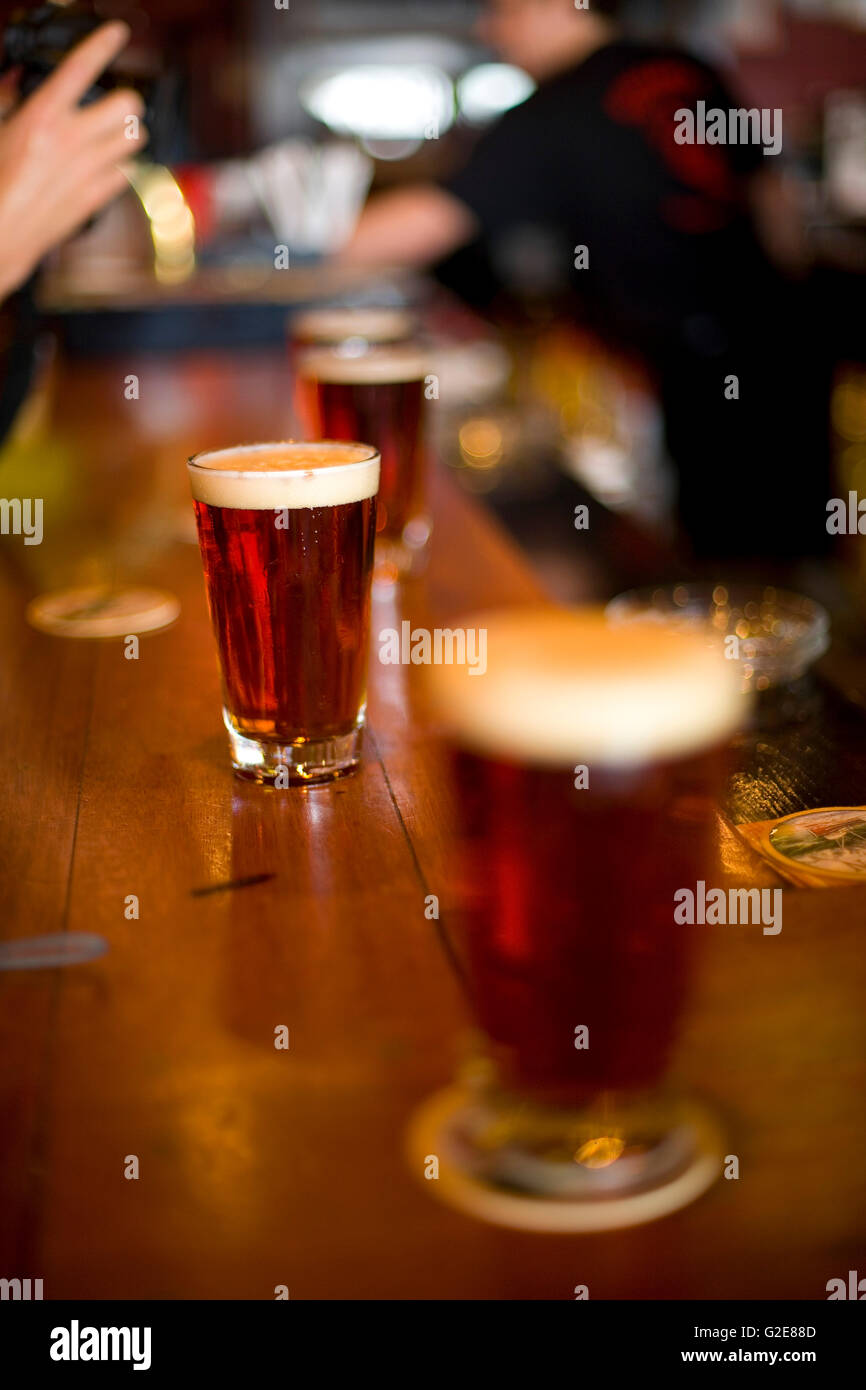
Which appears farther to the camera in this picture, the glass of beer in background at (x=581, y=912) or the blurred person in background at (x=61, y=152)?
the blurred person in background at (x=61, y=152)

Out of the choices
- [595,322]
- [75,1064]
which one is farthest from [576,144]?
[75,1064]

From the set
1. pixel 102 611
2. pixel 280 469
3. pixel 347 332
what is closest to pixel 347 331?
pixel 347 332

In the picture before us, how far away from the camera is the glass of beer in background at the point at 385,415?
4.25 ft

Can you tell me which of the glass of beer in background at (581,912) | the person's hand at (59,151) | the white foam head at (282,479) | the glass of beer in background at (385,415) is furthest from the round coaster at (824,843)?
the person's hand at (59,151)

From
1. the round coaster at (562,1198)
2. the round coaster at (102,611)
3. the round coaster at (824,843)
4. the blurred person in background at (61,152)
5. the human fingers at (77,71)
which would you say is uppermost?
the human fingers at (77,71)

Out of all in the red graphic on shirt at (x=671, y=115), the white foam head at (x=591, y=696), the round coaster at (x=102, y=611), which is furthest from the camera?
the red graphic on shirt at (x=671, y=115)

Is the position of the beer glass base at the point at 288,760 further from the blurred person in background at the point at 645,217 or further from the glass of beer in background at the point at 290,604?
the blurred person in background at the point at 645,217

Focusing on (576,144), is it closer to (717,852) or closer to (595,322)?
(595,322)

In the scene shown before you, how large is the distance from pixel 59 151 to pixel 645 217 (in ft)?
8.29

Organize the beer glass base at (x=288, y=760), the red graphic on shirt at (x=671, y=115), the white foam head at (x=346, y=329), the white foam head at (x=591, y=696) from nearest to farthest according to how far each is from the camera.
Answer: the white foam head at (x=591, y=696) → the beer glass base at (x=288, y=760) → the white foam head at (x=346, y=329) → the red graphic on shirt at (x=671, y=115)

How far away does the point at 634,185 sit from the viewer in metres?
3.60

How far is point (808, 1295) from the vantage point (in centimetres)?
47

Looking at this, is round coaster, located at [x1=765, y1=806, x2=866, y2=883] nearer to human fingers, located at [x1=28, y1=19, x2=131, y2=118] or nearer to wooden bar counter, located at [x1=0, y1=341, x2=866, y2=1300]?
wooden bar counter, located at [x1=0, y1=341, x2=866, y2=1300]

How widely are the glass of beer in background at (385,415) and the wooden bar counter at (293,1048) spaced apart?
1.14 feet
